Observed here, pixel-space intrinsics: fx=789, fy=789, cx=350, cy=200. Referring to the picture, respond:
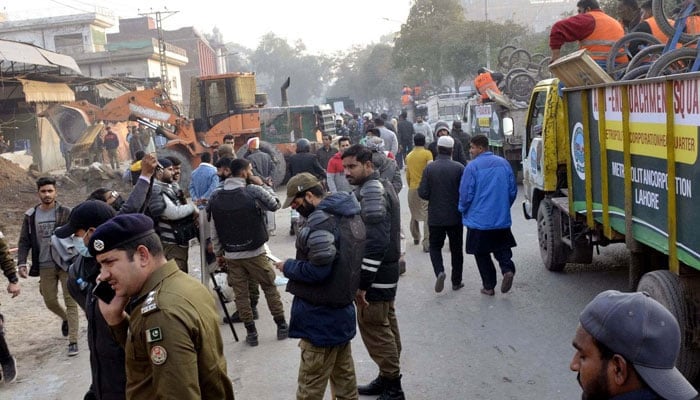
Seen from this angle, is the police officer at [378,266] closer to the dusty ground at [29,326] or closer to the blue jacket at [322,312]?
the blue jacket at [322,312]

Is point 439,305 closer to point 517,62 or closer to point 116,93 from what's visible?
point 517,62

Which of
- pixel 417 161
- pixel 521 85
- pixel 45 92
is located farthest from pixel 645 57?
pixel 45 92

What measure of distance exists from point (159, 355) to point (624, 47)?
6.07 meters

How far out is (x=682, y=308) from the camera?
5297 millimetres

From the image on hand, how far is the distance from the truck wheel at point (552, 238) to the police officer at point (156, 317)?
260 inches

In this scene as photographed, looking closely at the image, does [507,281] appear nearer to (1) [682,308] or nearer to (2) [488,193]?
(2) [488,193]

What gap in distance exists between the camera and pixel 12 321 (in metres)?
9.22

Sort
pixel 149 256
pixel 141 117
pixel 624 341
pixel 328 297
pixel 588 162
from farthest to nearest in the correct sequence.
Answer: pixel 141 117 → pixel 588 162 → pixel 328 297 → pixel 149 256 → pixel 624 341

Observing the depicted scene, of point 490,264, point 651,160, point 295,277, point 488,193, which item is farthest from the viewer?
point 490,264

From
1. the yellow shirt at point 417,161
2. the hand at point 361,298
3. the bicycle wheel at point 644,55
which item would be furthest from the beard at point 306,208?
the yellow shirt at point 417,161

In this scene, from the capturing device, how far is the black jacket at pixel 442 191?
874 centimetres

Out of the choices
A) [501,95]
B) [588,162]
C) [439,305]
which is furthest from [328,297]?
[501,95]

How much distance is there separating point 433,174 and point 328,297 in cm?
444

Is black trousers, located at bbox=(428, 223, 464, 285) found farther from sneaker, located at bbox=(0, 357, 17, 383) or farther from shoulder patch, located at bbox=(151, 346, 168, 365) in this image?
shoulder patch, located at bbox=(151, 346, 168, 365)
